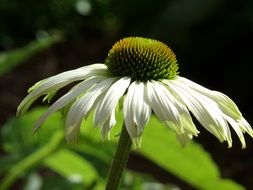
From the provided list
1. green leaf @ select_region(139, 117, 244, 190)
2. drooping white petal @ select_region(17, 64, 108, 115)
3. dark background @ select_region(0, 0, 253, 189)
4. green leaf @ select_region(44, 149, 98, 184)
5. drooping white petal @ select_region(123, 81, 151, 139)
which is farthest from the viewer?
dark background @ select_region(0, 0, 253, 189)

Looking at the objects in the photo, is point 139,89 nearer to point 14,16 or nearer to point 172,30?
point 172,30

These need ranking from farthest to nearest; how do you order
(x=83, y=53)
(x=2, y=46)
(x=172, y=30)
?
(x=83, y=53) < (x=2, y=46) < (x=172, y=30)

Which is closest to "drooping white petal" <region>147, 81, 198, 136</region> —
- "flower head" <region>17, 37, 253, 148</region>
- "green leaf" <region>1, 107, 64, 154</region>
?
"flower head" <region>17, 37, 253, 148</region>

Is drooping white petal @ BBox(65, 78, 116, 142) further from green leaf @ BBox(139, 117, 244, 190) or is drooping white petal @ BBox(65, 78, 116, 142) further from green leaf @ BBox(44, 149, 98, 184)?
green leaf @ BBox(44, 149, 98, 184)

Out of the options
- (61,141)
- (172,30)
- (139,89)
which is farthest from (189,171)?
(172,30)

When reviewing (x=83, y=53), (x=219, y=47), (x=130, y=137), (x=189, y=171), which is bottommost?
(x=83, y=53)

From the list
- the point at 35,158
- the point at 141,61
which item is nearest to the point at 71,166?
the point at 35,158
